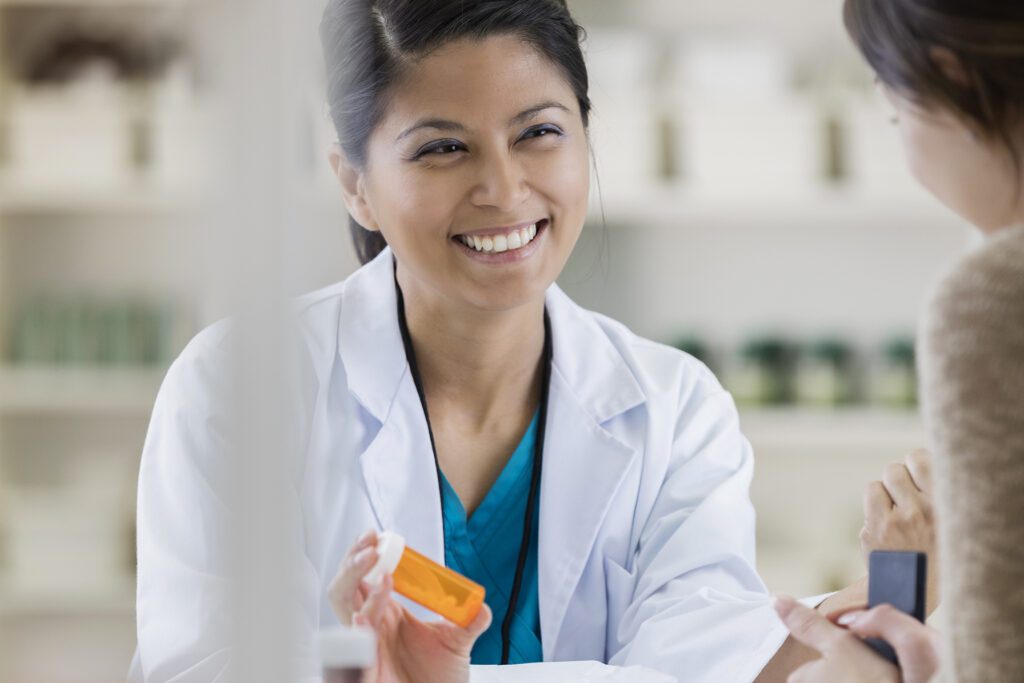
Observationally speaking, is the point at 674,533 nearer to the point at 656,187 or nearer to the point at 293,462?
the point at 293,462

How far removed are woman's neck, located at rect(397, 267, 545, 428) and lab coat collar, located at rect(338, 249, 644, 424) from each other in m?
0.03

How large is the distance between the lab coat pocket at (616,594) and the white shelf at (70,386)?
144 cm

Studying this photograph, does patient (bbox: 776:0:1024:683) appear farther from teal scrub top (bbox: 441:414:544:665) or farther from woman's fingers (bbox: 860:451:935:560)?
teal scrub top (bbox: 441:414:544:665)

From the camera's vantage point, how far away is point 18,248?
2477 mm

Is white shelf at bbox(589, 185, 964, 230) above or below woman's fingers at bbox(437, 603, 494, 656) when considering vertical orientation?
above

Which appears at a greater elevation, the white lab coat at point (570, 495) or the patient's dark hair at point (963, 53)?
the patient's dark hair at point (963, 53)

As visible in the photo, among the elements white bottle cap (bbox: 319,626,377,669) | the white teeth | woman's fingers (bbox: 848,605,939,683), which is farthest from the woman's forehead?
white bottle cap (bbox: 319,626,377,669)

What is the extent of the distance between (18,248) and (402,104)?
1677 mm

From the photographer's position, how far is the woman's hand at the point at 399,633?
0.77m

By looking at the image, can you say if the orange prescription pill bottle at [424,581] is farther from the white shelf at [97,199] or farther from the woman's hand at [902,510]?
the white shelf at [97,199]

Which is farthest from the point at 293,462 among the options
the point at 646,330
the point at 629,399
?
the point at 646,330

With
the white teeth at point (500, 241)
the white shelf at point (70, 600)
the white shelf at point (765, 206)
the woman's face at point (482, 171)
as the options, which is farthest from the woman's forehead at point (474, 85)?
the white shelf at point (70, 600)

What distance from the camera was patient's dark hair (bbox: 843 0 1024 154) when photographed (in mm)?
622

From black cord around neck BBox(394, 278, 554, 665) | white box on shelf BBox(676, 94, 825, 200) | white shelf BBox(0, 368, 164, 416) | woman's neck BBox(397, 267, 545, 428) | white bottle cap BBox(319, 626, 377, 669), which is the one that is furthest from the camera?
white shelf BBox(0, 368, 164, 416)
